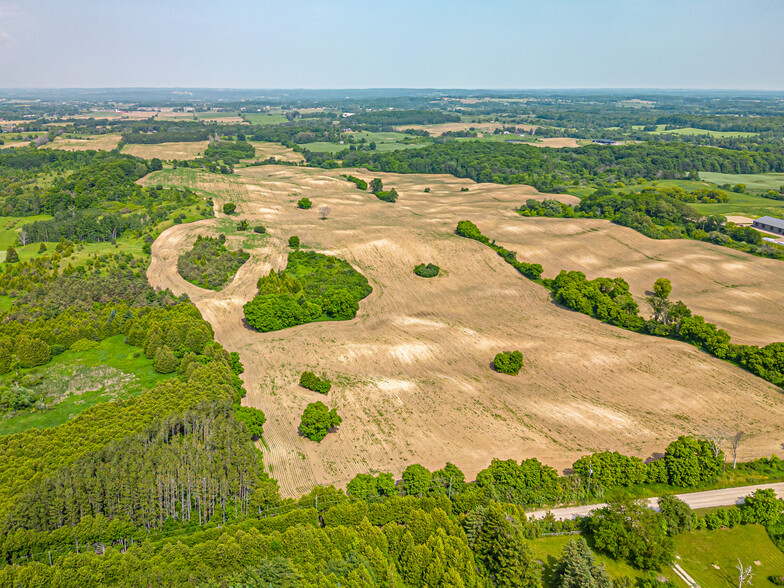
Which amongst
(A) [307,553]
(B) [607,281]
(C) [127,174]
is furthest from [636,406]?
(C) [127,174]

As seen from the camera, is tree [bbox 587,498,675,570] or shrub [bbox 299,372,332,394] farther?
shrub [bbox 299,372,332,394]

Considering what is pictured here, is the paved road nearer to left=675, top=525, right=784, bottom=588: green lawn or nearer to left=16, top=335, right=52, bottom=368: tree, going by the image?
left=675, top=525, right=784, bottom=588: green lawn

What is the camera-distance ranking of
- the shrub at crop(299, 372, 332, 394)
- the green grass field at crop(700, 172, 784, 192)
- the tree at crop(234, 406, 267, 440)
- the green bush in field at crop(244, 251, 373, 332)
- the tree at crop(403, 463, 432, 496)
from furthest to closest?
the green grass field at crop(700, 172, 784, 192)
the green bush in field at crop(244, 251, 373, 332)
the shrub at crop(299, 372, 332, 394)
the tree at crop(234, 406, 267, 440)
the tree at crop(403, 463, 432, 496)

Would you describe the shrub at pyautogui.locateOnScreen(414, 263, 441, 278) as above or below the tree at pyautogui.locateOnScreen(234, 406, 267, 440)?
above

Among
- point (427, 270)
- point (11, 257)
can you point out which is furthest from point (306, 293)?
point (11, 257)

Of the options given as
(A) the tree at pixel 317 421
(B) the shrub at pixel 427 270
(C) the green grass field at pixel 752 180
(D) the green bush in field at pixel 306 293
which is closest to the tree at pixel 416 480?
(A) the tree at pixel 317 421

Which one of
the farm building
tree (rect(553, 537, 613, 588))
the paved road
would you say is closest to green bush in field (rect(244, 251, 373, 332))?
the paved road

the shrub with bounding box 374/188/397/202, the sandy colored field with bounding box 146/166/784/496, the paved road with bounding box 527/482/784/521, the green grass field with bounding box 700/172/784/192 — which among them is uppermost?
the green grass field with bounding box 700/172/784/192

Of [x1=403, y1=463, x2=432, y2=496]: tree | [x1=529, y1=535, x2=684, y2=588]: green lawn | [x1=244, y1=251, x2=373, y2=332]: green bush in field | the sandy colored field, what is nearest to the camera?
[x1=529, y1=535, x2=684, y2=588]: green lawn
